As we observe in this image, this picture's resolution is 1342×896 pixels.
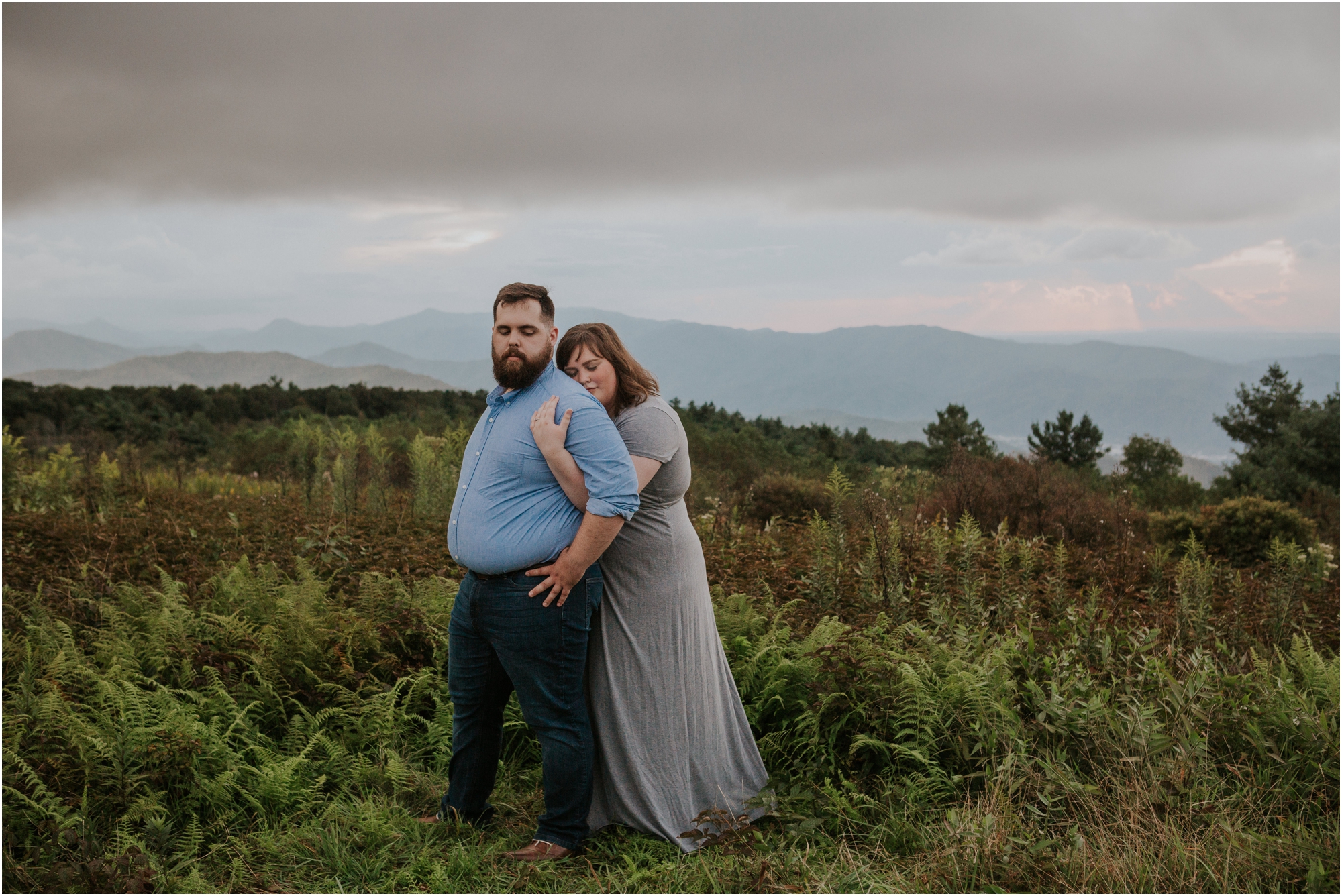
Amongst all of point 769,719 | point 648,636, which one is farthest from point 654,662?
point 769,719

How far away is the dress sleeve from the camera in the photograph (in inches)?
127

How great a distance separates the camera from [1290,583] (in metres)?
5.98

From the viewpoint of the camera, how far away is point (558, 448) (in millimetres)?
3055

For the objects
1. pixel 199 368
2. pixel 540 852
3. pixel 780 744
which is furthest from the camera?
pixel 199 368

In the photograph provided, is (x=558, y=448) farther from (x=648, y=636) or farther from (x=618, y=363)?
(x=648, y=636)

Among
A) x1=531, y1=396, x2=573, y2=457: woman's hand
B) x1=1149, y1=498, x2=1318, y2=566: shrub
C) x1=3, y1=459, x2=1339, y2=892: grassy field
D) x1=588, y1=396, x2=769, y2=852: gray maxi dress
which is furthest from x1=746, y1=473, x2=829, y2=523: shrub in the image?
x1=531, y1=396, x2=573, y2=457: woman's hand

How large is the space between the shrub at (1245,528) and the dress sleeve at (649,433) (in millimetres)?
8749

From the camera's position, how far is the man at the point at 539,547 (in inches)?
121

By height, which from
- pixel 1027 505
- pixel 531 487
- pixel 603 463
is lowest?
pixel 1027 505

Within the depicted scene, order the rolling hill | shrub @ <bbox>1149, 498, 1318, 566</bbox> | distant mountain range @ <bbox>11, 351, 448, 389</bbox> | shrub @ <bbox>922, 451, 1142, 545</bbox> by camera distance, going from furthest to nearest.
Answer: the rolling hill, distant mountain range @ <bbox>11, 351, 448, 389</bbox>, shrub @ <bbox>1149, 498, 1318, 566</bbox>, shrub @ <bbox>922, 451, 1142, 545</bbox>

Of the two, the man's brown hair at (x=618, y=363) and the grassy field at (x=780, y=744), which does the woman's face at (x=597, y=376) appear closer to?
the man's brown hair at (x=618, y=363)

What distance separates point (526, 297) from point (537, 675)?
147cm

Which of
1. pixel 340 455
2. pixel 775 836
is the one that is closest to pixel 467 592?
pixel 775 836

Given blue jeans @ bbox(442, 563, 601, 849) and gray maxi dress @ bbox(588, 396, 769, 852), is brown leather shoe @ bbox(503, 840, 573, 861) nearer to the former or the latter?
blue jeans @ bbox(442, 563, 601, 849)
